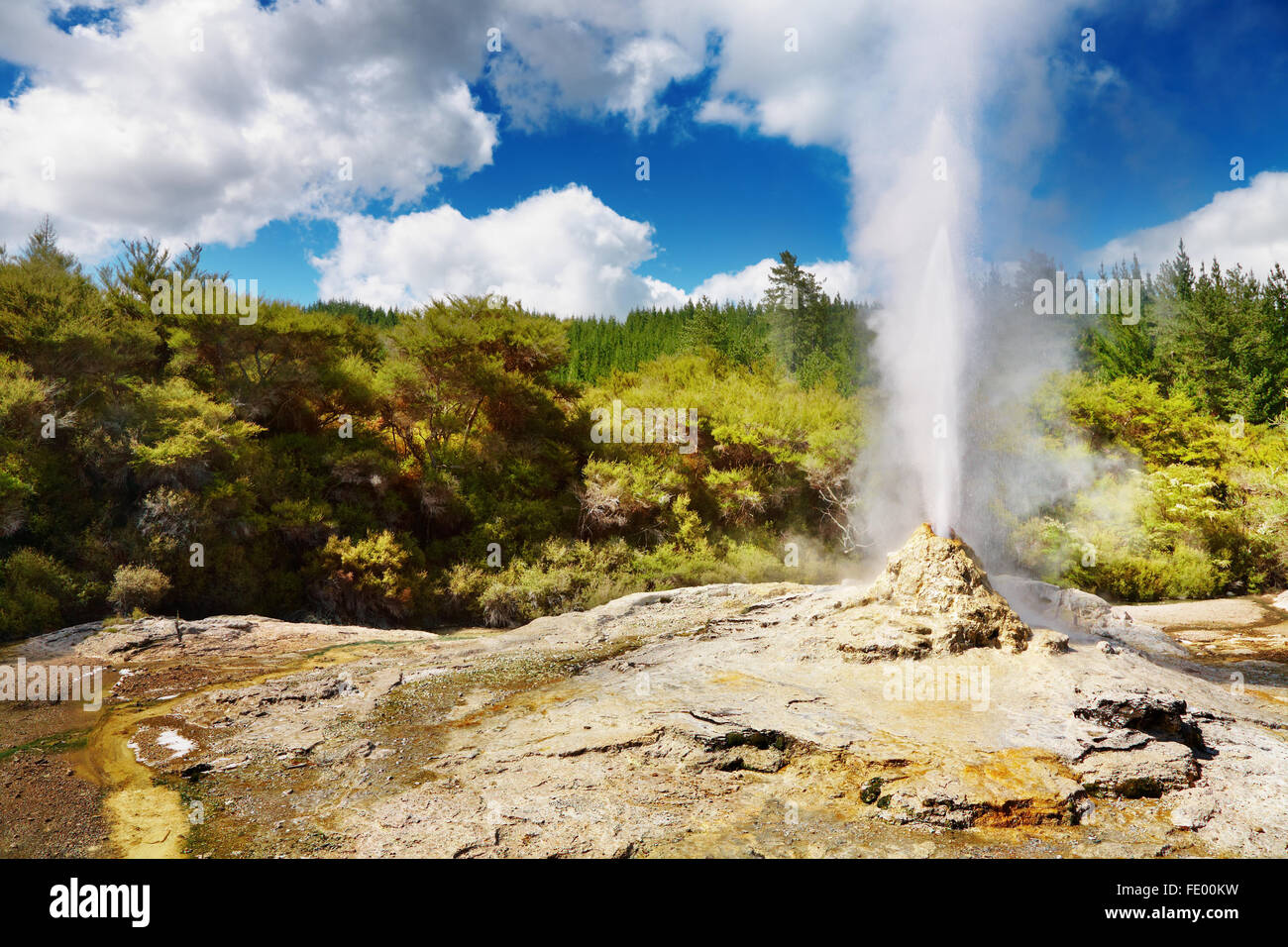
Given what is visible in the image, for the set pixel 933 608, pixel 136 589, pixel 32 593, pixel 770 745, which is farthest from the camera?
pixel 136 589

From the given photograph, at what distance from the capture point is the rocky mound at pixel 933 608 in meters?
7.82

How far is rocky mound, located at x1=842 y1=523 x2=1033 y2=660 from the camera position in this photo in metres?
7.82

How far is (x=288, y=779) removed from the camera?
6.04 meters

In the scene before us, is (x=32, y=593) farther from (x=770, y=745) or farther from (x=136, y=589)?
(x=770, y=745)

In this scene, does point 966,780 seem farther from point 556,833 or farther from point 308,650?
point 308,650

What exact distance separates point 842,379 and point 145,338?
2310 cm

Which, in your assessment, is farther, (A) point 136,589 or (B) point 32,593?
(A) point 136,589

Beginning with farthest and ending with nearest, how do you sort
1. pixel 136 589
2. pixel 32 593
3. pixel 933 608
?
pixel 136 589 < pixel 32 593 < pixel 933 608

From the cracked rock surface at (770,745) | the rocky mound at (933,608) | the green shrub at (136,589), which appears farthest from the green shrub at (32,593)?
the rocky mound at (933,608)

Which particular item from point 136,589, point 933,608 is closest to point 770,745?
point 933,608

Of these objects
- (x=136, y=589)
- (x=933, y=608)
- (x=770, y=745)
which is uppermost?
(x=933, y=608)

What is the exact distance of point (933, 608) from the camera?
26.9 ft

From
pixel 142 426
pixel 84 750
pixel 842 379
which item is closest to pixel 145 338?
pixel 142 426

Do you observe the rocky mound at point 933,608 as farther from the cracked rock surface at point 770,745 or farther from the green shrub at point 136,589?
the green shrub at point 136,589
